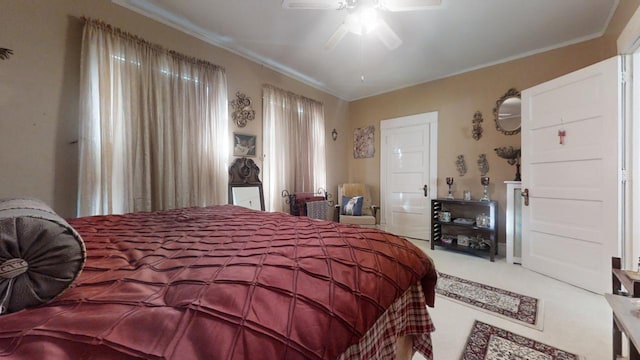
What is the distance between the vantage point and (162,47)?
2.53 metres

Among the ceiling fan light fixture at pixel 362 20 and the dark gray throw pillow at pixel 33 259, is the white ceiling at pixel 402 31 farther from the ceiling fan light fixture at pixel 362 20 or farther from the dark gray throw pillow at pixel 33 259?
the dark gray throw pillow at pixel 33 259

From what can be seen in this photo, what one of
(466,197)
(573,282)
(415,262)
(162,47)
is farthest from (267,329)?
(466,197)

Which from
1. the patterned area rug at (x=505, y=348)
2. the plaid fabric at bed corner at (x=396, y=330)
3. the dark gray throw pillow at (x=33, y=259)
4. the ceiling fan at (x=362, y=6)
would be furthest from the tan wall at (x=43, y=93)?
the patterned area rug at (x=505, y=348)

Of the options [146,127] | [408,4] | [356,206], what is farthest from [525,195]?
[146,127]

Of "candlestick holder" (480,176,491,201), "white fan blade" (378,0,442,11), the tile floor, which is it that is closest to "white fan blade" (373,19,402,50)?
"white fan blade" (378,0,442,11)

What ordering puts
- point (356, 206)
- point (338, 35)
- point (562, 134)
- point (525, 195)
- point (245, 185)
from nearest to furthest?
1. point (338, 35)
2. point (562, 134)
3. point (525, 195)
4. point (245, 185)
5. point (356, 206)

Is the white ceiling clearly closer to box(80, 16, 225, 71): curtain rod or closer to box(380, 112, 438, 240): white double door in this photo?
box(80, 16, 225, 71): curtain rod

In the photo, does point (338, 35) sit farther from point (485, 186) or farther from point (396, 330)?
point (485, 186)

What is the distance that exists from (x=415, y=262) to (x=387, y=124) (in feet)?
12.5

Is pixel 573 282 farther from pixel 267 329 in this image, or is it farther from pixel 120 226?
pixel 120 226

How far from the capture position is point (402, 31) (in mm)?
2729

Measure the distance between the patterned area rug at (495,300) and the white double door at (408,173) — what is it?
1717 millimetres

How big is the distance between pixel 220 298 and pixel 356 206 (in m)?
3.65

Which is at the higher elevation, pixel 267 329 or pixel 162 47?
pixel 162 47
